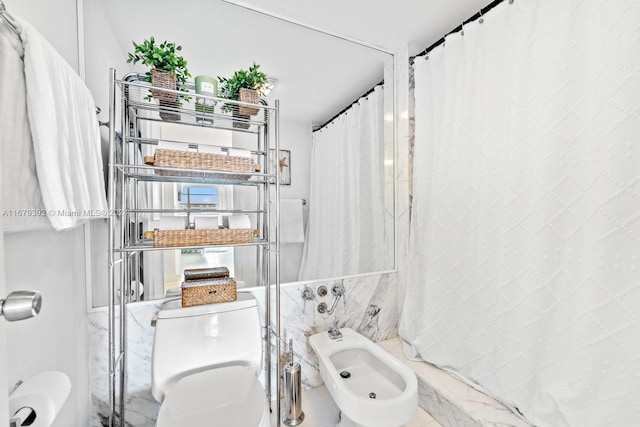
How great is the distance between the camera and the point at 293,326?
1.48 metres

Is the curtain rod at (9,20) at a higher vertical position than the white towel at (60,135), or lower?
higher

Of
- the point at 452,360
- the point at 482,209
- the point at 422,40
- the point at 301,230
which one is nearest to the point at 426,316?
the point at 452,360

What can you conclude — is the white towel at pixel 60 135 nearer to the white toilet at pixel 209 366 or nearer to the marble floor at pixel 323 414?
the white toilet at pixel 209 366

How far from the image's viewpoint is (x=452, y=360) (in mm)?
1411

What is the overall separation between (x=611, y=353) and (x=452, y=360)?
2.18 feet

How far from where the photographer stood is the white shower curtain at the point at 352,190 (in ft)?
5.57

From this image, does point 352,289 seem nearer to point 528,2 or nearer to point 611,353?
point 611,353

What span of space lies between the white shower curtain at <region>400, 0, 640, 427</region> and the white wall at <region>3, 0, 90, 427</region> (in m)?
1.60

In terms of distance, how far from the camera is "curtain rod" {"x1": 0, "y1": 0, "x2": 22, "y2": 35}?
0.51 m

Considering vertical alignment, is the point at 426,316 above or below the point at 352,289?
below

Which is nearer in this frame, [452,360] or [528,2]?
[528,2]

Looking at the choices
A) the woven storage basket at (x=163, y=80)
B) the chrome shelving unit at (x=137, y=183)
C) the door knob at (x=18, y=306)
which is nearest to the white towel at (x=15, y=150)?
the door knob at (x=18, y=306)

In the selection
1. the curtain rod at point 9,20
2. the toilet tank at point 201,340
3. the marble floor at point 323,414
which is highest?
the curtain rod at point 9,20

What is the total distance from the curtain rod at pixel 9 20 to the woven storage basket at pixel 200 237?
64 cm
